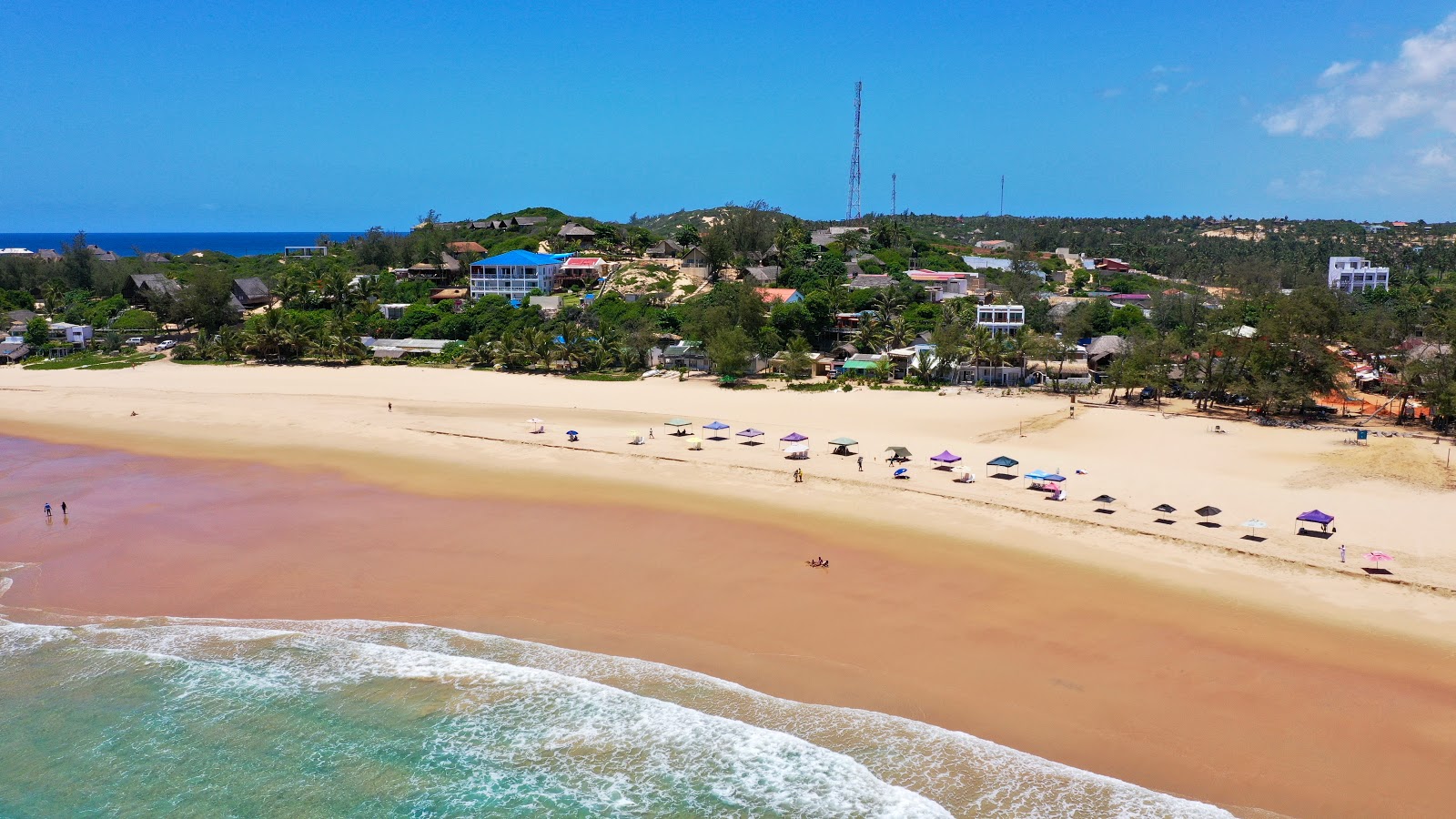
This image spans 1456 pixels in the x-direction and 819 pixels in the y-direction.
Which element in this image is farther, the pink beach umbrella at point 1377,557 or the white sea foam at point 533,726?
the pink beach umbrella at point 1377,557

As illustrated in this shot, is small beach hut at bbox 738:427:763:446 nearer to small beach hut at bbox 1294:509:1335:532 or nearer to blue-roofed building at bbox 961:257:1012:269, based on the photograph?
small beach hut at bbox 1294:509:1335:532

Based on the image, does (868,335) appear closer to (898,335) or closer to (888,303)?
(898,335)

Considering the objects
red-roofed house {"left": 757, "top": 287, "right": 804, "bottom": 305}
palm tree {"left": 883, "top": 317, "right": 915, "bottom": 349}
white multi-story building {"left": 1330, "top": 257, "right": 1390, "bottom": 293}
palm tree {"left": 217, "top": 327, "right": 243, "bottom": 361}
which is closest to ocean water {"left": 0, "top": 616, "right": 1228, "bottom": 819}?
palm tree {"left": 883, "top": 317, "right": 915, "bottom": 349}

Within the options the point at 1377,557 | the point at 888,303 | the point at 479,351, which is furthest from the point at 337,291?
the point at 1377,557

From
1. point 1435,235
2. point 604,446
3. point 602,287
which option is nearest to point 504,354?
point 602,287

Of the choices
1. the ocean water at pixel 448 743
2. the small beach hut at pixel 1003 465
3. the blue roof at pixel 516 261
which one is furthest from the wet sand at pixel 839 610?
the blue roof at pixel 516 261

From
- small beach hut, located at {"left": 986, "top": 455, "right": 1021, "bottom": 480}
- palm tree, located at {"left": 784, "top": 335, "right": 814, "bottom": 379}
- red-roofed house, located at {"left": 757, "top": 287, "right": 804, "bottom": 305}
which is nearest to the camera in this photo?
small beach hut, located at {"left": 986, "top": 455, "right": 1021, "bottom": 480}

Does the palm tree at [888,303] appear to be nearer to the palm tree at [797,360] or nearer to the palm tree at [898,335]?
the palm tree at [898,335]
